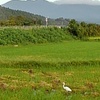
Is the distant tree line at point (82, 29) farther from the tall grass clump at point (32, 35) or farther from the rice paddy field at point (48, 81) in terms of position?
the rice paddy field at point (48, 81)

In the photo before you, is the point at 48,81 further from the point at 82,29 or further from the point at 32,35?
the point at 82,29

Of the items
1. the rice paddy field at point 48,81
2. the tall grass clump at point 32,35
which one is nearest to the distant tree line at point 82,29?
the tall grass clump at point 32,35

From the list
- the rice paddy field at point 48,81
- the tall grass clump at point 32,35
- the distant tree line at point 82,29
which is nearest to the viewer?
the rice paddy field at point 48,81

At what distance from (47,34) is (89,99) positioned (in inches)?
1096

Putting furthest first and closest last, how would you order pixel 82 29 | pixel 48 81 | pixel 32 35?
pixel 82 29 → pixel 32 35 → pixel 48 81

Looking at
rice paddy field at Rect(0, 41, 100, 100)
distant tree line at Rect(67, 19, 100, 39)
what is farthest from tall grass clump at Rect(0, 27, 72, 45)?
rice paddy field at Rect(0, 41, 100, 100)

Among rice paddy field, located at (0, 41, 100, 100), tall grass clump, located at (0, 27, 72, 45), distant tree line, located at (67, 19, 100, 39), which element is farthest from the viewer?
distant tree line, located at (67, 19, 100, 39)

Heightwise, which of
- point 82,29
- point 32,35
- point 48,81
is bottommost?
point 32,35

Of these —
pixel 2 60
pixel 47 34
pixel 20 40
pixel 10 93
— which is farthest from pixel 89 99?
pixel 47 34

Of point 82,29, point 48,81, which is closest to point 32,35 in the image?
point 82,29

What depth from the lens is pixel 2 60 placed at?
13.8m

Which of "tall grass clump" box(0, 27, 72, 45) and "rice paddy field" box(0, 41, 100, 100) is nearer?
"rice paddy field" box(0, 41, 100, 100)

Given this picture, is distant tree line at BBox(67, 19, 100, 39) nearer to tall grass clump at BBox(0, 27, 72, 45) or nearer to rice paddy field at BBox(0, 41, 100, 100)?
tall grass clump at BBox(0, 27, 72, 45)

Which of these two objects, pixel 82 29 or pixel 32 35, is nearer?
pixel 32 35
